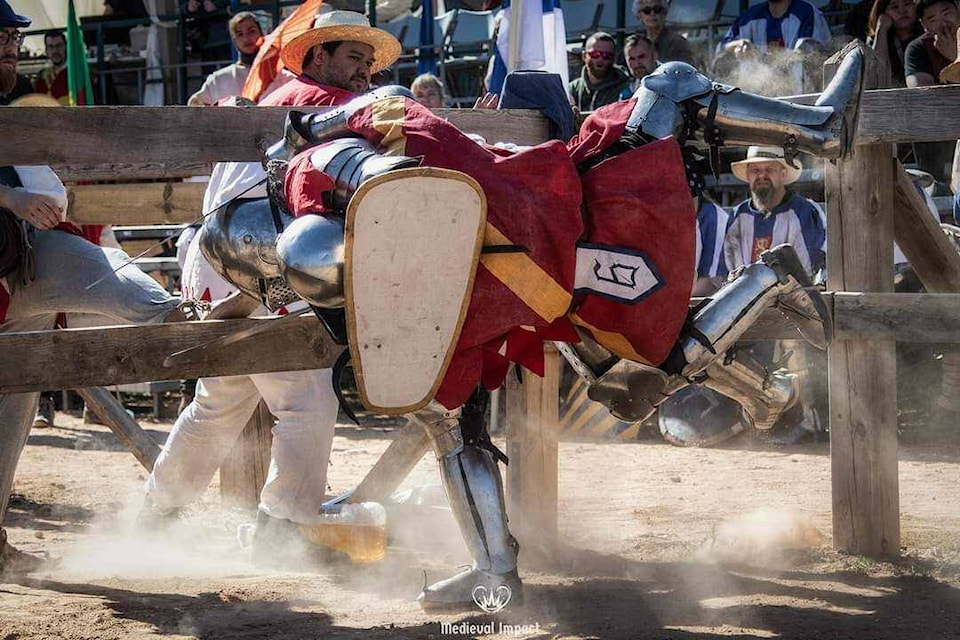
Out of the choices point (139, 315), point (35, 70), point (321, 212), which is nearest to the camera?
point (321, 212)

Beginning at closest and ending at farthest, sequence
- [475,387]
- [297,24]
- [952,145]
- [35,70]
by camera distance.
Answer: [475,387] → [297,24] → [952,145] → [35,70]

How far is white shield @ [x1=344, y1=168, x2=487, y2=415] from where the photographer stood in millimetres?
2941

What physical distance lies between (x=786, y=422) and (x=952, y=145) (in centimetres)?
221

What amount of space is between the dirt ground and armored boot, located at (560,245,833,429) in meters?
0.58

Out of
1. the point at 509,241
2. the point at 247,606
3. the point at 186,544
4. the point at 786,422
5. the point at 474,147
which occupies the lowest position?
the point at 786,422

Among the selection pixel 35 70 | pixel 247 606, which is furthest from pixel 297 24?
pixel 35 70

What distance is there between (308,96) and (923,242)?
2124mm

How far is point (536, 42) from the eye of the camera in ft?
18.8

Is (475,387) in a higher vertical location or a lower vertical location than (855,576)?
higher

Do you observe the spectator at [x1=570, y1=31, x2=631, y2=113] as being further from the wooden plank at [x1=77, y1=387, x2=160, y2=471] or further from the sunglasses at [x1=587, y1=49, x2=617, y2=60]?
the wooden plank at [x1=77, y1=387, x2=160, y2=471]

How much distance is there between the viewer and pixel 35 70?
42.9 ft

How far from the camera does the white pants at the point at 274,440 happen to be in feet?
14.2

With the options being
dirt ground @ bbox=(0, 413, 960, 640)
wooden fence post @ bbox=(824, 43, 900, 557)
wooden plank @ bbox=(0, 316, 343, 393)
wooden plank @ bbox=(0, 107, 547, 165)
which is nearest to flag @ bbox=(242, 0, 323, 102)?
wooden plank @ bbox=(0, 107, 547, 165)

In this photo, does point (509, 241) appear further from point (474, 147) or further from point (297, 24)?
point (297, 24)
